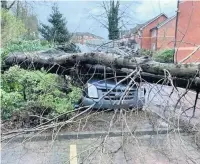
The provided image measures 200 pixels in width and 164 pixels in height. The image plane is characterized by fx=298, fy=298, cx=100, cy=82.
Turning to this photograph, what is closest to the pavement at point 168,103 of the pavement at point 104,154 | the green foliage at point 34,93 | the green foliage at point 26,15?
the pavement at point 104,154

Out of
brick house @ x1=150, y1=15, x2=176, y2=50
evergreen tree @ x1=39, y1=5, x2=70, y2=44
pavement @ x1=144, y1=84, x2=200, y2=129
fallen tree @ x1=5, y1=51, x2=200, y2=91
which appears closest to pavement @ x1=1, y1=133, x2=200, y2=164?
pavement @ x1=144, y1=84, x2=200, y2=129

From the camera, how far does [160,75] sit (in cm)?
424

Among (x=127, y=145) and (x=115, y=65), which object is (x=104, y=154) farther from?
(x=115, y=65)

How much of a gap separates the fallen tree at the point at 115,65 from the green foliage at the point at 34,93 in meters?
0.30

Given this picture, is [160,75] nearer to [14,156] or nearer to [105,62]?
[105,62]

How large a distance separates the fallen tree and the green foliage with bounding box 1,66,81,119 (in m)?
0.30

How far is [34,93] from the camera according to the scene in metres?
7.75

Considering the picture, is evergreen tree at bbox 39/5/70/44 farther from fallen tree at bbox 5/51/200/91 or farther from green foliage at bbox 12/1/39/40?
fallen tree at bbox 5/51/200/91

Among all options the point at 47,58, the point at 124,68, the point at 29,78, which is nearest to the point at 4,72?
the point at 29,78

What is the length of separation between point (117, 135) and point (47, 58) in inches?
90.5

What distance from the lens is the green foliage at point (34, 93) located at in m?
7.03

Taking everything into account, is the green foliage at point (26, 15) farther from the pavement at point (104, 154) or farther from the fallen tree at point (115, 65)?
the pavement at point (104, 154)

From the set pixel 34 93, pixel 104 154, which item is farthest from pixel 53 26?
pixel 104 154

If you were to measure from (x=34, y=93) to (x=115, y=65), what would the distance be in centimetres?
351
